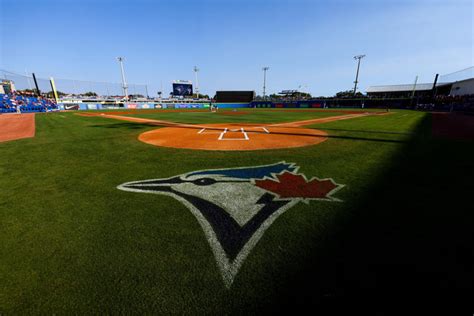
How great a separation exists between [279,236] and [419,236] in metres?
1.83

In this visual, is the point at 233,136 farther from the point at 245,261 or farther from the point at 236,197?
the point at 245,261

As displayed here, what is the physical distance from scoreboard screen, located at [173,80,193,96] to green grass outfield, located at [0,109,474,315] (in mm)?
78442

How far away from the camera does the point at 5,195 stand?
3.79m

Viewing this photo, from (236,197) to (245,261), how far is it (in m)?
1.51

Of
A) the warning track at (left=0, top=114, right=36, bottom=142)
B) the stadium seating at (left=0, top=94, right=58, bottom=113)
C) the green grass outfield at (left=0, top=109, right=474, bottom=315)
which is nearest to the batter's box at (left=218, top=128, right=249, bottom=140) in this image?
the green grass outfield at (left=0, top=109, right=474, bottom=315)

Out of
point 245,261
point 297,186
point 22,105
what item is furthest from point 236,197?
point 22,105

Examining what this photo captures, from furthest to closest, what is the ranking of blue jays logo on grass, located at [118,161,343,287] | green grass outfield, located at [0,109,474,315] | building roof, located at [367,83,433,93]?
building roof, located at [367,83,433,93]
blue jays logo on grass, located at [118,161,343,287]
green grass outfield, located at [0,109,474,315]

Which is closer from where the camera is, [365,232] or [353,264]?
[353,264]

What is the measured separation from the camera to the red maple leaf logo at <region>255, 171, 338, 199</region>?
12.1 feet

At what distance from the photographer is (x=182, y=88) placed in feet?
253

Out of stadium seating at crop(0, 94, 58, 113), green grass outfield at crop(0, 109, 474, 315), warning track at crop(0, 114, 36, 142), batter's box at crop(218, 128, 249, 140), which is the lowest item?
warning track at crop(0, 114, 36, 142)

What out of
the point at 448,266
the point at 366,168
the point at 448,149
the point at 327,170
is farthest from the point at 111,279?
the point at 448,149

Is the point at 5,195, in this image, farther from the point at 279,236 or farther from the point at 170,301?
the point at 279,236

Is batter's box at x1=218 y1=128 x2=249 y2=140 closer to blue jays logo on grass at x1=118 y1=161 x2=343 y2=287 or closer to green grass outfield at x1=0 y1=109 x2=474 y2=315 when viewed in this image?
blue jays logo on grass at x1=118 y1=161 x2=343 y2=287
